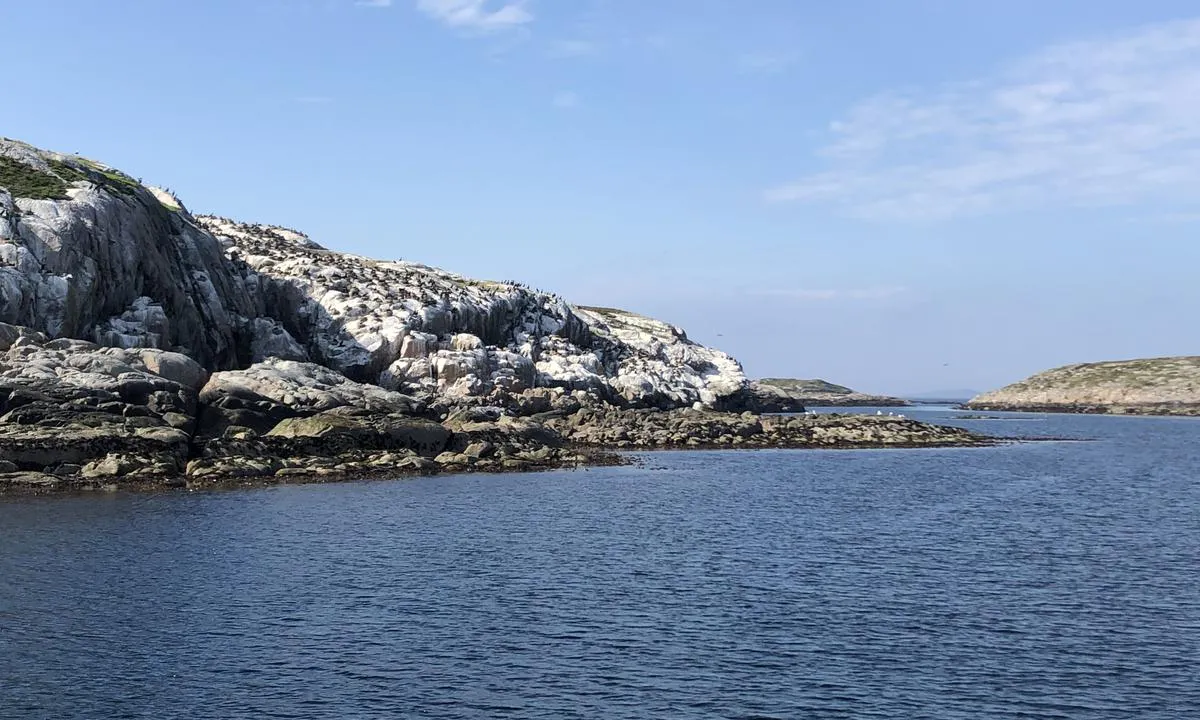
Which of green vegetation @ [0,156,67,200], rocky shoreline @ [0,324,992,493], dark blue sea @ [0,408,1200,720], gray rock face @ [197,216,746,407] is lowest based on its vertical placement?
dark blue sea @ [0,408,1200,720]

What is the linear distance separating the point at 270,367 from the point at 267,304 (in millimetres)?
36414

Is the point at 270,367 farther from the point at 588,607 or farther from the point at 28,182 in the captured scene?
the point at 588,607

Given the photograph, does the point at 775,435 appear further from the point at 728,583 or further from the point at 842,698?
the point at 842,698

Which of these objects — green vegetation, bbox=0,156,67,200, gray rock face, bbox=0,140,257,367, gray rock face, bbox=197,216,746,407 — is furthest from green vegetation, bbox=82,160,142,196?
gray rock face, bbox=197,216,746,407

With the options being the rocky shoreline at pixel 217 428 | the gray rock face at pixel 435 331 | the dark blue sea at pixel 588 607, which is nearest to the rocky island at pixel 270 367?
the rocky shoreline at pixel 217 428

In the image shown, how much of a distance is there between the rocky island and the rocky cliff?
270 millimetres

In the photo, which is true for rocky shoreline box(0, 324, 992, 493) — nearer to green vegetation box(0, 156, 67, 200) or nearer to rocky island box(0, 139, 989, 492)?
rocky island box(0, 139, 989, 492)

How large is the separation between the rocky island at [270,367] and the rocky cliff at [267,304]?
0.89ft

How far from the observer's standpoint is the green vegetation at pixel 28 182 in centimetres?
9331

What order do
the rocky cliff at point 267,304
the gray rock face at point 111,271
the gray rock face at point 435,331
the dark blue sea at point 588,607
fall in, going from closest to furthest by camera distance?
1. the dark blue sea at point 588,607
2. the gray rock face at point 111,271
3. the rocky cliff at point 267,304
4. the gray rock face at point 435,331

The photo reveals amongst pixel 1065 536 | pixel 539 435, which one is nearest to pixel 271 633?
pixel 1065 536

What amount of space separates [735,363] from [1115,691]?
6426 inches

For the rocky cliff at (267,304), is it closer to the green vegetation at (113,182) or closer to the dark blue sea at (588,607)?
the green vegetation at (113,182)

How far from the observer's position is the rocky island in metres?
71.6
